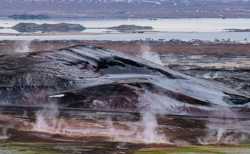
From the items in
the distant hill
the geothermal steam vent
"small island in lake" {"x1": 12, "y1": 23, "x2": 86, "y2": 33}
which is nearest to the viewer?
the geothermal steam vent

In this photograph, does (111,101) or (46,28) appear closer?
(111,101)

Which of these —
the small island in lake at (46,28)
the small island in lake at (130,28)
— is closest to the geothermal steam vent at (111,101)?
the small island in lake at (46,28)

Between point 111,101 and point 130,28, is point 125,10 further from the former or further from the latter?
point 111,101

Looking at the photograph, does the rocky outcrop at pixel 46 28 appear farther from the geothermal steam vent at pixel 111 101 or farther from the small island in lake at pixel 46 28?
the geothermal steam vent at pixel 111 101

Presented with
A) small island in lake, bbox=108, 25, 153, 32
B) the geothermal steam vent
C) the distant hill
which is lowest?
the distant hill

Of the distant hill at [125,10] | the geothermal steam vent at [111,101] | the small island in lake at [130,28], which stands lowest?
the distant hill at [125,10]

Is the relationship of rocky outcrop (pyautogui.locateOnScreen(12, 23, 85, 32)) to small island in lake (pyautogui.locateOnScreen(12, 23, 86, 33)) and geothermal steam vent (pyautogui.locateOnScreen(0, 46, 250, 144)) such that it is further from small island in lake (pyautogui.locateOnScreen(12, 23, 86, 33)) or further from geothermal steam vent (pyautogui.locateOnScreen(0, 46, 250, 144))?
geothermal steam vent (pyautogui.locateOnScreen(0, 46, 250, 144))

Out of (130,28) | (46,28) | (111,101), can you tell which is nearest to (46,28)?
(46,28)

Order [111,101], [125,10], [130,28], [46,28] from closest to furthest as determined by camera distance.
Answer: [111,101], [46,28], [130,28], [125,10]

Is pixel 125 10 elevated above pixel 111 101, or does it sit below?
below

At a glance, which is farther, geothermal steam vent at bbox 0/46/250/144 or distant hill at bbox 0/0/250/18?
distant hill at bbox 0/0/250/18

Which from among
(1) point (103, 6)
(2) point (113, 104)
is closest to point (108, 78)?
(2) point (113, 104)

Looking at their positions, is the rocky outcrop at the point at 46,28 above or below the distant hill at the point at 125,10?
above

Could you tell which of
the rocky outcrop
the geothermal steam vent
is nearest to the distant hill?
the rocky outcrop
